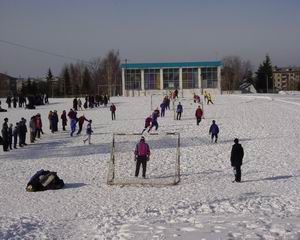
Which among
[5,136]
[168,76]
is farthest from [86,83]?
[5,136]

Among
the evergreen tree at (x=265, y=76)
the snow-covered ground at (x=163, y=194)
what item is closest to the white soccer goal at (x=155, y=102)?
the snow-covered ground at (x=163, y=194)

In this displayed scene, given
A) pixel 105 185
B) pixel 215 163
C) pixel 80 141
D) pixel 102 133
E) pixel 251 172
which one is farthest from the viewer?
pixel 102 133

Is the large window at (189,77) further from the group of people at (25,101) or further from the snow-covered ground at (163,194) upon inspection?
the snow-covered ground at (163,194)

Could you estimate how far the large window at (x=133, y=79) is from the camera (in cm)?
8462

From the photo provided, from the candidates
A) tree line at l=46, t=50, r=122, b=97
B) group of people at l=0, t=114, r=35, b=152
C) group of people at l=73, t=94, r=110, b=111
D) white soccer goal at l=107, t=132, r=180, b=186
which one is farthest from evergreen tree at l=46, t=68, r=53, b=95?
white soccer goal at l=107, t=132, r=180, b=186

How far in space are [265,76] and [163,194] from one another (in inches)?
3977

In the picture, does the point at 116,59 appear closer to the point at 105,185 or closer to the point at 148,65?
the point at 148,65

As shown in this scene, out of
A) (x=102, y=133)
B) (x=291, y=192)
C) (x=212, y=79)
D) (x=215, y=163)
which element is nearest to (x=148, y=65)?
(x=212, y=79)

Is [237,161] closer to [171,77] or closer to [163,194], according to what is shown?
[163,194]

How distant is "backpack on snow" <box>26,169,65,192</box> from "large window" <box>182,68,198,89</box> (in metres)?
69.3

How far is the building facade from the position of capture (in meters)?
84.1

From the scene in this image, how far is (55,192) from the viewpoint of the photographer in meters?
16.0

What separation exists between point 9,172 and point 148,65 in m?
66.3

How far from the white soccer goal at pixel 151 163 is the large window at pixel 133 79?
2250 inches
